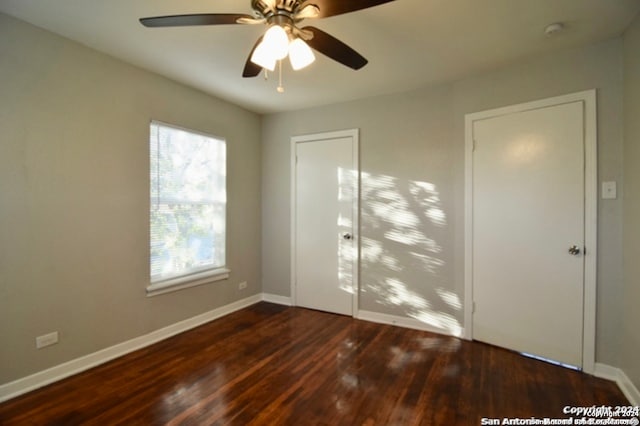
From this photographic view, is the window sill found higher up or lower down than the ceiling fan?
lower down

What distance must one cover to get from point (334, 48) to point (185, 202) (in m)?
2.29

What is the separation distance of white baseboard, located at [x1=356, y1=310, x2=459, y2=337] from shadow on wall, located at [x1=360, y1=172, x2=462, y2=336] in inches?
1.2

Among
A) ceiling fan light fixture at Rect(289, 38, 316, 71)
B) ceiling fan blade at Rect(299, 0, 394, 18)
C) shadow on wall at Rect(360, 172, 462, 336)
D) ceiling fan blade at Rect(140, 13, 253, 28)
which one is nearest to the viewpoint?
ceiling fan blade at Rect(299, 0, 394, 18)

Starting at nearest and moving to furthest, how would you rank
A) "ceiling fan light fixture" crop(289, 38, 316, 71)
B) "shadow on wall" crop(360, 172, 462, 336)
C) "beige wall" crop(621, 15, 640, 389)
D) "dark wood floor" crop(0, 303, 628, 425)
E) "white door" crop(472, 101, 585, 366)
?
"ceiling fan light fixture" crop(289, 38, 316, 71), "dark wood floor" crop(0, 303, 628, 425), "beige wall" crop(621, 15, 640, 389), "white door" crop(472, 101, 585, 366), "shadow on wall" crop(360, 172, 462, 336)

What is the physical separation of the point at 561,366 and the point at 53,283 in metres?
3.99

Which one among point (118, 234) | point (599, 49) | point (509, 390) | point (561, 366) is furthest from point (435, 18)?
point (118, 234)

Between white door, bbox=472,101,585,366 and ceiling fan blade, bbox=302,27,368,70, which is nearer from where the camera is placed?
ceiling fan blade, bbox=302,27,368,70

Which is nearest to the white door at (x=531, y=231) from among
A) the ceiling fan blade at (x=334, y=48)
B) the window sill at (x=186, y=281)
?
the ceiling fan blade at (x=334, y=48)

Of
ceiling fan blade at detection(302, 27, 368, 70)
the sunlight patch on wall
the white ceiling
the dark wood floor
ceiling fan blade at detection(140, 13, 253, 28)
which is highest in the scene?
the white ceiling

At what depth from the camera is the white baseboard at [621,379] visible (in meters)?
1.99

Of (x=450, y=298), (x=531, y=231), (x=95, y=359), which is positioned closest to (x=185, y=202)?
(x=95, y=359)

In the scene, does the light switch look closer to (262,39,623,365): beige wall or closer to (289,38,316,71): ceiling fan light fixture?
(262,39,623,365): beige wall

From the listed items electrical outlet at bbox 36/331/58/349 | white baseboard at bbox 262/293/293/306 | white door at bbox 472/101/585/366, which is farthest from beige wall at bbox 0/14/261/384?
white door at bbox 472/101/585/366

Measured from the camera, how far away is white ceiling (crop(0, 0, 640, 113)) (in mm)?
1939
